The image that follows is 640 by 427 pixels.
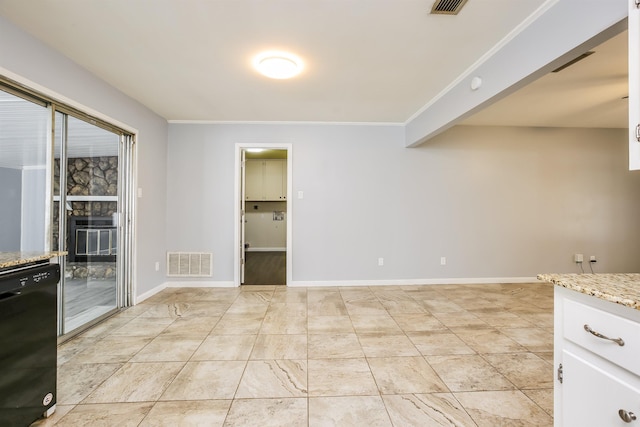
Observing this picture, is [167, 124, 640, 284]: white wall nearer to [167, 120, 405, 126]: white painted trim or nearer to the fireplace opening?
[167, 120, 405, 126]: white painted trim

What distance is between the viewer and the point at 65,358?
2.18 meters

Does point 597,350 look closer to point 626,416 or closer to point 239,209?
point 626,416

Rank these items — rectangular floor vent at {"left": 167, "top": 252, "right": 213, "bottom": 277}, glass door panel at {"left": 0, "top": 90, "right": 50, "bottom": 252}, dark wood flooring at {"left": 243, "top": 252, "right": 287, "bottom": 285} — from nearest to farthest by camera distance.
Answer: glass door panel at {"left": 0, "top": 90, "right": 50, "bottom": 252}
rectangular floor vent at {"left": 167, "top": 252, "right": 213, "bottom": 277}
dark wood flooring at {"left": 243, "top": 252, "right": 287, "bottom": 285}

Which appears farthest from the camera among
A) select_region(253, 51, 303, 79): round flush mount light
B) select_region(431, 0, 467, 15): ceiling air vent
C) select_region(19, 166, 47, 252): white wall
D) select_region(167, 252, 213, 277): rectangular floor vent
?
select_region(167, 252, 213, 277): rectangular floor vent

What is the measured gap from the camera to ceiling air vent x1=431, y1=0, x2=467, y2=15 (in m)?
1.73

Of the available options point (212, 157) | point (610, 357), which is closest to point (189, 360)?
point (610, 357)

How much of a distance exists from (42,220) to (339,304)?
2.99 metres

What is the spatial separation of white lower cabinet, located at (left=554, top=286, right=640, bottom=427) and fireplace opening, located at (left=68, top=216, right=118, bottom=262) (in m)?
3.66

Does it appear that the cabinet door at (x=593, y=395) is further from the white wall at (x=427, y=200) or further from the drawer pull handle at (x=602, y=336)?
the white wall at (x=427, y=200)

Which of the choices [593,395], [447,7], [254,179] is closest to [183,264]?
[254,179]

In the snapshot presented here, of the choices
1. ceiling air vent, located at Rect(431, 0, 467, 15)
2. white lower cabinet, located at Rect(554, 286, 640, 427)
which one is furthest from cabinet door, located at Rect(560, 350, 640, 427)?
ceiling air vent, located at Rect(431, 0, 467, 15)

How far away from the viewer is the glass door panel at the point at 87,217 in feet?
8.30

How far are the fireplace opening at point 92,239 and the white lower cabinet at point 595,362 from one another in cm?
366

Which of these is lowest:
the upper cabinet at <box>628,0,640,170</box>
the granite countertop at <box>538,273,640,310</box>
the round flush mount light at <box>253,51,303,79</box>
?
the granite countertop at <box>538,273,640,310</box>
